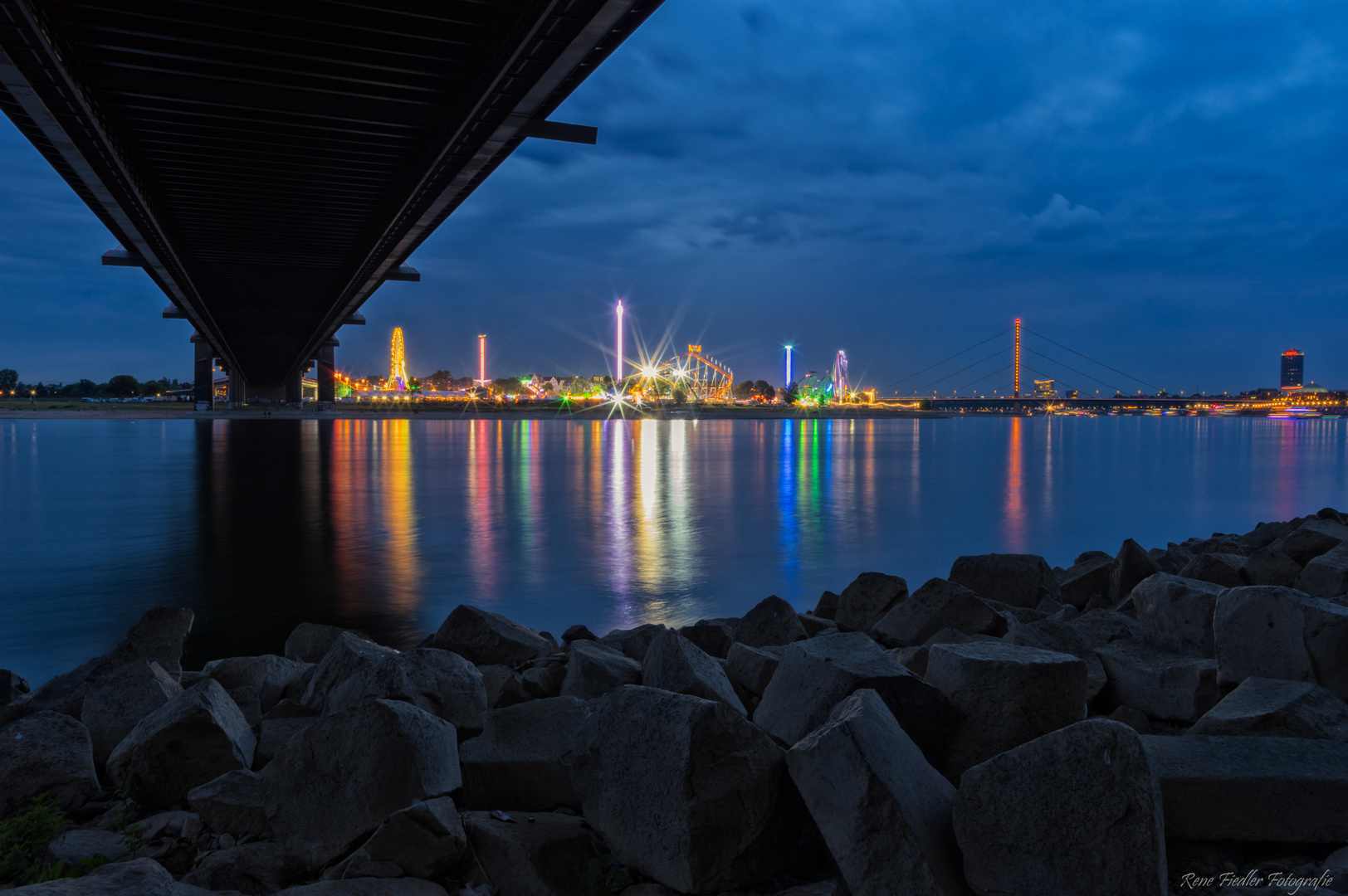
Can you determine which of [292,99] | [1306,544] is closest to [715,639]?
[1306,544]

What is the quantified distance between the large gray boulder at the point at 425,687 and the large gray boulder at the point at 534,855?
0.79m

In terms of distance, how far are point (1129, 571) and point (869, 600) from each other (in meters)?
2.70

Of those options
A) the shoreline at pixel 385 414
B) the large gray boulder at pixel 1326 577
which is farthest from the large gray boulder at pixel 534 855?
the shoreline at pixel 385 414

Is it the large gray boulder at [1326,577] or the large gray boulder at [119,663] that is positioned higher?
the large gray boulder at [1326,577]

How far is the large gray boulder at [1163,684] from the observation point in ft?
13.4

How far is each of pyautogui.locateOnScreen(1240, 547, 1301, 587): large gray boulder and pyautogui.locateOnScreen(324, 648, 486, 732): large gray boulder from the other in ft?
21.4

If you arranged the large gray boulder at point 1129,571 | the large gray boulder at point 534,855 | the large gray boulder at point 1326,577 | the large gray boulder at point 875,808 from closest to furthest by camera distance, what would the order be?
1. the large gray boulder at point 875,808
2. the large gray boulder at point 534,855
3. the large gray boulder at point 1326,577
4. the large gray boulder at point 1129,571

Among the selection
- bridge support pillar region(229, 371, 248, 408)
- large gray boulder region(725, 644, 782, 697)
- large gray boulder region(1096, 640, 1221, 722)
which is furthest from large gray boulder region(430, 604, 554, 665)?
bridge support pillar region(229, 371, 248, 408)

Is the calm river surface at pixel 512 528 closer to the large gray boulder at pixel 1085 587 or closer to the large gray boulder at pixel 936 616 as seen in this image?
the large gray boulder at pixel 1085 587

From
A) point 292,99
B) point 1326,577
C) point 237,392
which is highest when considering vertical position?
point 292,99

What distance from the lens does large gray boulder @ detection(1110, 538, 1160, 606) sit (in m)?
7.65

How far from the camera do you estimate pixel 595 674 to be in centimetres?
459

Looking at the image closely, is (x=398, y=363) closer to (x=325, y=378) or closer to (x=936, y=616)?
(x=325, y=378)

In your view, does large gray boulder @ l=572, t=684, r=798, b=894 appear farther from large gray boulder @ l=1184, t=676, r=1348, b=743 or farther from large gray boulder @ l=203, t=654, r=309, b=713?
large gray boulder @ l=203, t=654, r=309, b=713
